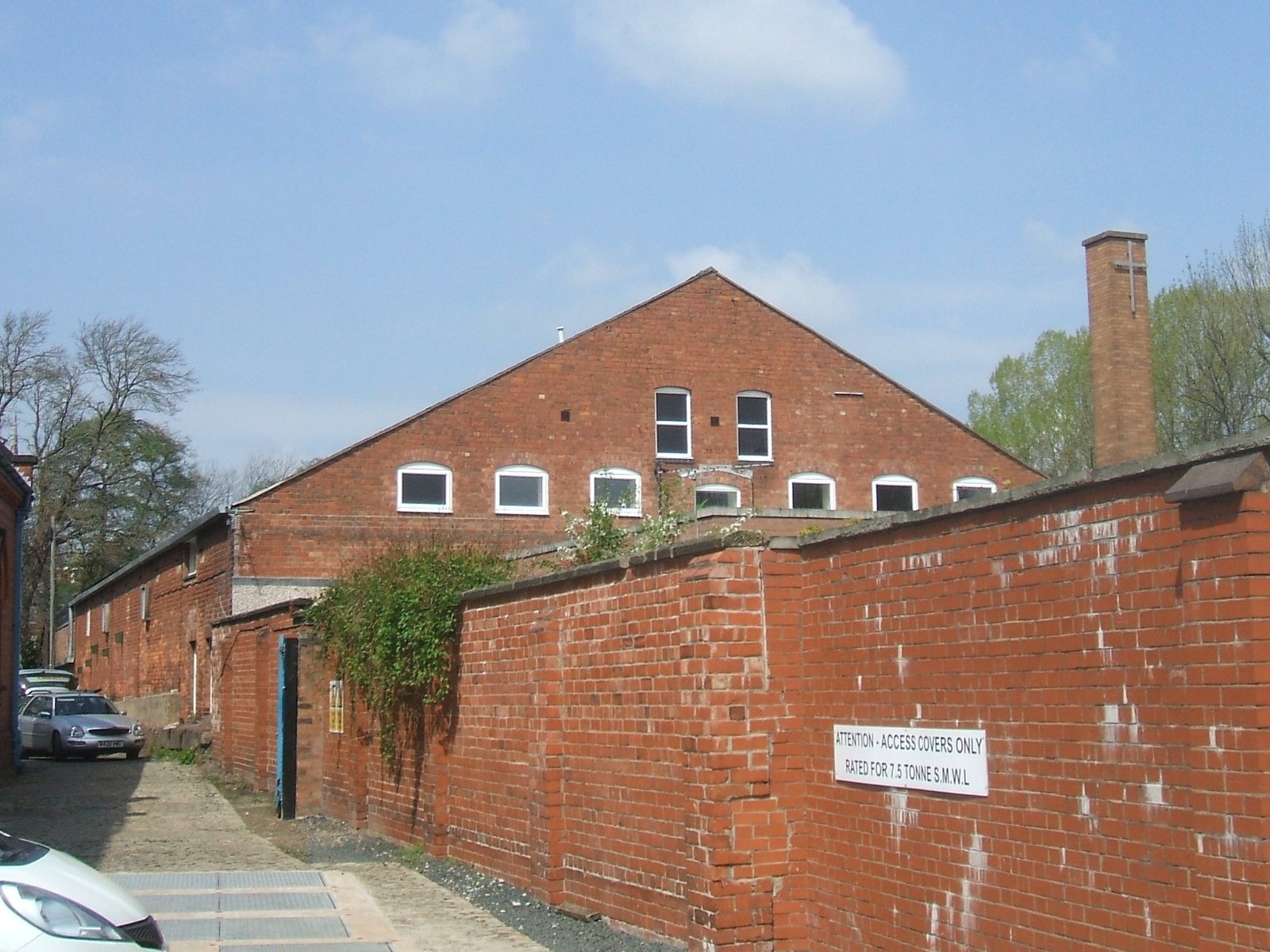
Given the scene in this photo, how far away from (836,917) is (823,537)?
2.07m

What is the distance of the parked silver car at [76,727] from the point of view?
2861 cm

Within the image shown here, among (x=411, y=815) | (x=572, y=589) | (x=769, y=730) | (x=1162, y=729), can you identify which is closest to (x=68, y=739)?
(x=411, y=815)

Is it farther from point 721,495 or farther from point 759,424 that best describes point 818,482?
point 721,495

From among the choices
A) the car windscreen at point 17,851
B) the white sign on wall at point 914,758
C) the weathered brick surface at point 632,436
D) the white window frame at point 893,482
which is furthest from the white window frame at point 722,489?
the car windscreen at point 17,851

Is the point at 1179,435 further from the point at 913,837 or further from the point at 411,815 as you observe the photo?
the point at 913,837

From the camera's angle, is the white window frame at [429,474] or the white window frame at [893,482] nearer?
the white window frame at [429,474]

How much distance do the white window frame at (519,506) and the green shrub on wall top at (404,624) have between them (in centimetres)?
1432

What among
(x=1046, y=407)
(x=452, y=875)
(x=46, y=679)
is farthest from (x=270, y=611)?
(x=1046, y=407)

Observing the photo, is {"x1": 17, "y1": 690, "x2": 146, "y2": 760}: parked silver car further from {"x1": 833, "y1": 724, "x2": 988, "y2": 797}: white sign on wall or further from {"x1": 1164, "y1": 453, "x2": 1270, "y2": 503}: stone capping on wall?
{"x1": 1164, "y1": 453, "x2": 1270, "y2": 503}: stone capping on wall

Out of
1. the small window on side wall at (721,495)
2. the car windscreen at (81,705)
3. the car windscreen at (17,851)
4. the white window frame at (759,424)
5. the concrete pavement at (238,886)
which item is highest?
the white window frame at (759,424)

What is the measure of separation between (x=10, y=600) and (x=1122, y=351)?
62.5ft

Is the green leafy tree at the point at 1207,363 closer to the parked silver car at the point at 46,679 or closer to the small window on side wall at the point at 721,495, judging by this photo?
the small window on side wall at the point at 721,495

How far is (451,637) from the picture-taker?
12.9 m

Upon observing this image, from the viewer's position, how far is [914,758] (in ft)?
23.5
